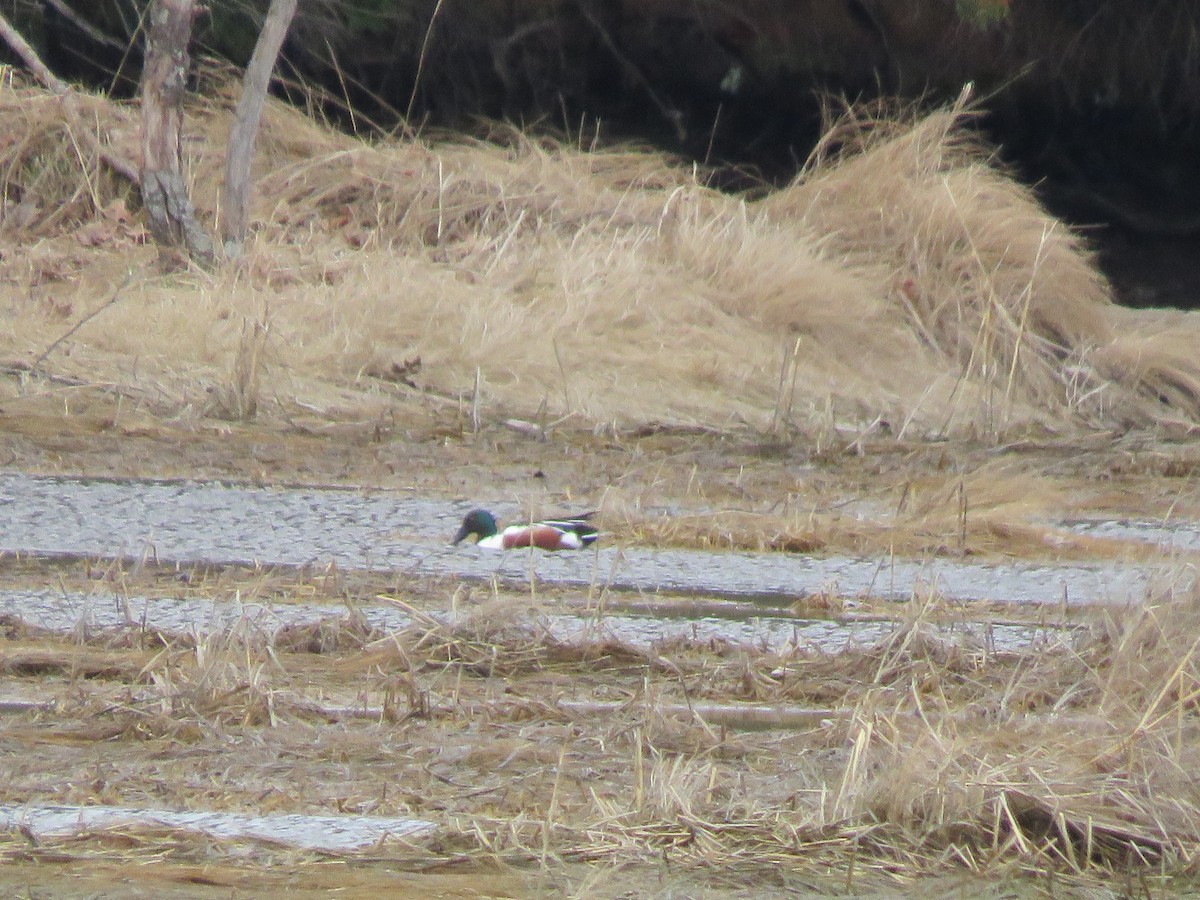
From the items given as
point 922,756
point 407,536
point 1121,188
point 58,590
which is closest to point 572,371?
point 407,536

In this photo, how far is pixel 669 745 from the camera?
12.1 feet

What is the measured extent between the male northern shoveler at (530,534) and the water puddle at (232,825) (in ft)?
8.94

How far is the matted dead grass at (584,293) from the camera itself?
368 inches

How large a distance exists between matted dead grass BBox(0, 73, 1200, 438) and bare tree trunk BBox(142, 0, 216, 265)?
10.3 inches

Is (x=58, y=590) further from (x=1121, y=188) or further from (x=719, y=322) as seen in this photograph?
(x=1121, y=188)

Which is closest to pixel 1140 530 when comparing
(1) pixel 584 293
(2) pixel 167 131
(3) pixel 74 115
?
(1) pixel 584 293

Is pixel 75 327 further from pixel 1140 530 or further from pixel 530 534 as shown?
pixel 1140 530

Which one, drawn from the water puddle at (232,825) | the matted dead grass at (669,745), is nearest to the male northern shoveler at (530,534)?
the matted dead grass at (669,745)

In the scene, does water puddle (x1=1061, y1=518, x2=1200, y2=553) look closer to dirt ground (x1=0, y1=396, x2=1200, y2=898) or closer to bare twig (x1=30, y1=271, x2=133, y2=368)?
dirt ground (x1=0, y1=396, x2=1200, y2=898)

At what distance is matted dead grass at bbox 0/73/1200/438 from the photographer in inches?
368

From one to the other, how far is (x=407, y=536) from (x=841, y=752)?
2906 millimetres

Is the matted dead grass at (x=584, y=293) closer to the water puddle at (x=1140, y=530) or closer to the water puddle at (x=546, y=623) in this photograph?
the water puddle at (x=1140, y=530)

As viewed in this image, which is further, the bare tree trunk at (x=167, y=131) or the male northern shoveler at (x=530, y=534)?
the bare tree trunk at (x=167, y=131)

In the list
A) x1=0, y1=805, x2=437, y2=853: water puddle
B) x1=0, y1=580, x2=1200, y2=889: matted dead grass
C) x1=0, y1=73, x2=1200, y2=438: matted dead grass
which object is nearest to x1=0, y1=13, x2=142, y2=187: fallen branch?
x1=0, y1=73, x2=1200, y2=438: matted dead grass
